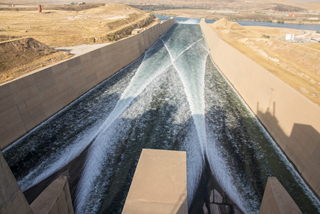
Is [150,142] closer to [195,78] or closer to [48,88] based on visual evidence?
[48,88]

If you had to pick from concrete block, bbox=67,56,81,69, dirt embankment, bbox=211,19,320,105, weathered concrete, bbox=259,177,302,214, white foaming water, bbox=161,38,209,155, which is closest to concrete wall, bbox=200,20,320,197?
dirt embankment, bbox=211,19,320,105

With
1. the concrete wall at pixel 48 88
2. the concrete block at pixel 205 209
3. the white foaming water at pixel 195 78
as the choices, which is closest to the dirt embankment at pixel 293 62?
the white foaming water at pixel 195 78

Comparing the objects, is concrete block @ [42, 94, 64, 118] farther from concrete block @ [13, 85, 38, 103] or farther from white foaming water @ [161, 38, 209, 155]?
white foaming water @ [161, 38, 209, 155]

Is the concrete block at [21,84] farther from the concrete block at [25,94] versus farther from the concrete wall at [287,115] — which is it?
the concrete wall at [287,115]

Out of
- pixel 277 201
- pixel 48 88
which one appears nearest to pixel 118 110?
pixel 48 88

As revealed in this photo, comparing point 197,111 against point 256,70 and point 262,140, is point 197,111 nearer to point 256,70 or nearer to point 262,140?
point 262,140

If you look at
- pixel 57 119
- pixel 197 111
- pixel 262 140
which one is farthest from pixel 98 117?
pixel 262 140

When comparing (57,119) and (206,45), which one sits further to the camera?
(206,45)
